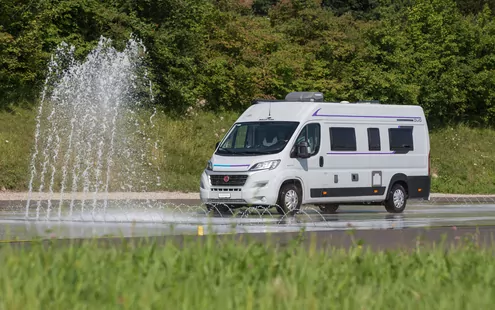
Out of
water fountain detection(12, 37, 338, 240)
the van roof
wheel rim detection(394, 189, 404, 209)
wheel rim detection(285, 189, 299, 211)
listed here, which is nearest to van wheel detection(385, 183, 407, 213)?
wheel rim detection(394, 189, 404, 209)

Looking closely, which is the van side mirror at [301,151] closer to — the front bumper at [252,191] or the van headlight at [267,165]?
the van headlight at [267,165]

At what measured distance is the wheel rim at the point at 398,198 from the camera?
24734 millimetres

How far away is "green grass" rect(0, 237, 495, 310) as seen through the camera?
7.22 metres

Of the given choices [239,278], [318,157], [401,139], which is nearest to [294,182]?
[318,157]

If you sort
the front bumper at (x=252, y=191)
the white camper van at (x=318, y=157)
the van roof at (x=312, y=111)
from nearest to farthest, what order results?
1. the front bumper at (x=252, y=191)
2. the white camper van at (x=318, y=157)
3. the van roof at (x=312, y=111)

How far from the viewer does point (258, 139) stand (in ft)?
72.1

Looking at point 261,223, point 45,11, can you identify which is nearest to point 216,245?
point 261,223

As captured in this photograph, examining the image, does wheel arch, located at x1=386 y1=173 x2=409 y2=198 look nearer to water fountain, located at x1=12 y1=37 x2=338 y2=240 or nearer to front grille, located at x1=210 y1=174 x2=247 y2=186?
front grille, located at x1=210 y1=174 x2=247 y2=186

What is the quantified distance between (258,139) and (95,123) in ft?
44.7

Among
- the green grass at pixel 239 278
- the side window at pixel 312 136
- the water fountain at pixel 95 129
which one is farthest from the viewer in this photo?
the water fountain at pixel 95 129

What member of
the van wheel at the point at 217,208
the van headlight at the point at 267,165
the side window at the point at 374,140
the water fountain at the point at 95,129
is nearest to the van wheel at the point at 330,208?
the side window at the point at 374,140

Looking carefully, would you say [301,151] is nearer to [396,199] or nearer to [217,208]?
[217,208]

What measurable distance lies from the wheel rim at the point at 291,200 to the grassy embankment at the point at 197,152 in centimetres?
1004

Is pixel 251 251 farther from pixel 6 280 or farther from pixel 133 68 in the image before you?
pixel 133 68
